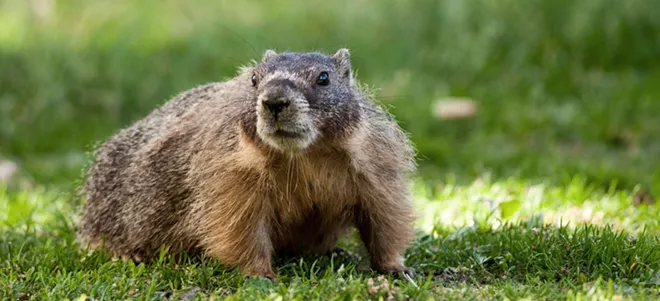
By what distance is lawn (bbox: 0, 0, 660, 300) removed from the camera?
16.3 feet

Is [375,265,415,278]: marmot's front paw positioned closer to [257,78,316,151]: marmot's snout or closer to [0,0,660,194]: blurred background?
[257,78,316,151]: marmot's snout

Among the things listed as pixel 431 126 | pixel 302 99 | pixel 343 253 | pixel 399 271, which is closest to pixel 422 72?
pixel 431 126

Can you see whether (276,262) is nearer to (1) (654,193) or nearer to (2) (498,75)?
(1) (654,193)

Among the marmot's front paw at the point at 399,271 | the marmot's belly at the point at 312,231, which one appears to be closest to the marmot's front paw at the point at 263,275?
the marmot's belly at the point at 312,231

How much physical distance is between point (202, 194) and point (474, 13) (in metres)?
6.40

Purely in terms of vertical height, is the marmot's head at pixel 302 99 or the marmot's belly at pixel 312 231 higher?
the marmot's head at pixel 302 99

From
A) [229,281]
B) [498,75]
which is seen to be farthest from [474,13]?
[229,281]

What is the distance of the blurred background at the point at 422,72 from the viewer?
9047 millimetres

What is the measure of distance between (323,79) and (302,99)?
0.32 meters

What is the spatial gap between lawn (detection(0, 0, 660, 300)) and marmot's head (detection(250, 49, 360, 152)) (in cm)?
72

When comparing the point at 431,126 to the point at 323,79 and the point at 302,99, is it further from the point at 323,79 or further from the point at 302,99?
A: the point at 302,99

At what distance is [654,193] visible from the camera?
6.93m

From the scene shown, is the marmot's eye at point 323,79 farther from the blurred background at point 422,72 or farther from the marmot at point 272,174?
the blurred background at point 422,72

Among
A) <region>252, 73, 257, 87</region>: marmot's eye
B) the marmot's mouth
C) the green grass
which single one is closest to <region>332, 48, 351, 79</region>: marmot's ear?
<region>252, 73, 257, 87</region>: marmot's eye
